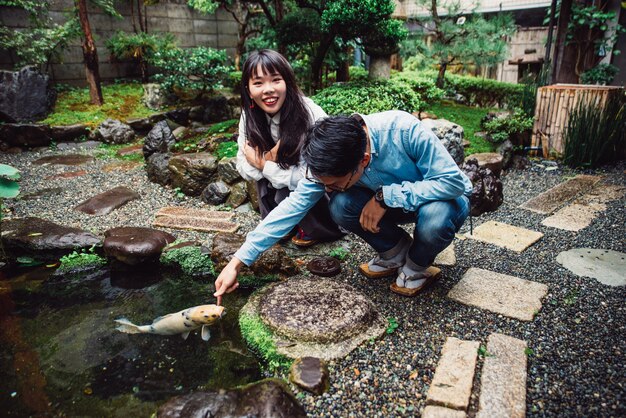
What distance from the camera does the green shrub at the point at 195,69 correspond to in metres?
8.45

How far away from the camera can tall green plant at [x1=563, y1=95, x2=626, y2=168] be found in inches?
217

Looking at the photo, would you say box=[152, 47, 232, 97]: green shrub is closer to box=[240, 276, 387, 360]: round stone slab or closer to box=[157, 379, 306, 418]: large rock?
box=[240, 276, 387, 360]: round stone slab

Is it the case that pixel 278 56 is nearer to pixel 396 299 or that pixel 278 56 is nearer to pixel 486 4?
pixel 396 299

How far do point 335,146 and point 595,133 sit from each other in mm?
5139

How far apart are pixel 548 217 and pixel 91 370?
425 centimetres

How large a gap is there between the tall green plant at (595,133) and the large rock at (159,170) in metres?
5.63

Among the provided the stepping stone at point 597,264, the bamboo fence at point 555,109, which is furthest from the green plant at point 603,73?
the stepping stone at point 597,264

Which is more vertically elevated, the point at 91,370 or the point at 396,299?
the point at 396,299

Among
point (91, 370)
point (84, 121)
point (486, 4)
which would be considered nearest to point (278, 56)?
point (91, 370)

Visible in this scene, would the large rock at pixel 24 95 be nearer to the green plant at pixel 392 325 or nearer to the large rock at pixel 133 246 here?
the large rock at pixel 133 246

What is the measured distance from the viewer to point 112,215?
15.8 ft

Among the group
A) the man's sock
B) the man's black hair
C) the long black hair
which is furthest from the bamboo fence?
the man's black hair

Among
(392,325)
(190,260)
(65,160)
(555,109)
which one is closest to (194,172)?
(190,260)

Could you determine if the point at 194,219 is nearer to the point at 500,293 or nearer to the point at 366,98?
the point at 366,98
